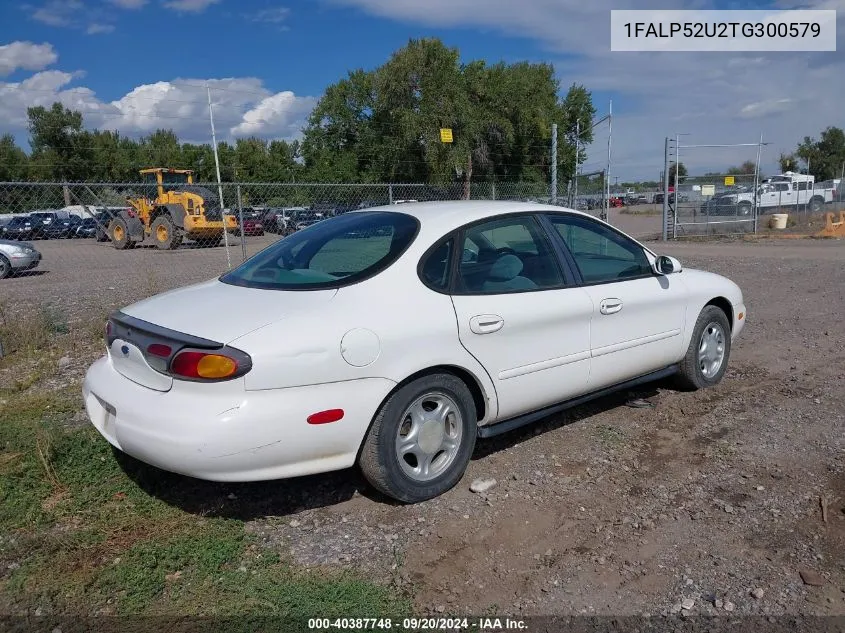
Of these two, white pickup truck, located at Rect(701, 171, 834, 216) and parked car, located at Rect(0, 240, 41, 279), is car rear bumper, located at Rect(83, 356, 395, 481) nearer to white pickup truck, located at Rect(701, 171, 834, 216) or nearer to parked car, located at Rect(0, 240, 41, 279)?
parked car, located at Rect(0, 240, 41, 279)

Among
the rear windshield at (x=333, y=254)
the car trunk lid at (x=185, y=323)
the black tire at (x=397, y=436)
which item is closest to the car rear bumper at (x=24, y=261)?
the rear windshield at (x=333, y=254)

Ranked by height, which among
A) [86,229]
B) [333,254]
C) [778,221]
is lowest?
[778,221]

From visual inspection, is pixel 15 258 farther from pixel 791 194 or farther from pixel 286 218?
pixel 791 194

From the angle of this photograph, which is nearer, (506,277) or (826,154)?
(506,277)

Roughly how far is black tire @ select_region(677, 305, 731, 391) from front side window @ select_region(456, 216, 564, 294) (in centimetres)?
157

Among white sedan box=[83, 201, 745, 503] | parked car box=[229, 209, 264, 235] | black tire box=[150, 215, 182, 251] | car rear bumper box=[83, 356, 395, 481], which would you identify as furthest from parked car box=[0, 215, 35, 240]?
car rear bumper box=[83, 356, 395, 481]

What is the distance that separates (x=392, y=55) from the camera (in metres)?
35.5

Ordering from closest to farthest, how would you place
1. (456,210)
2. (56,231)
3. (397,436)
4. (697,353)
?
1. (397,436)
2. (456,210)
3. (697,353)
4. (56,231)

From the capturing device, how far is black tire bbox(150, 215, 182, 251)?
20766mm

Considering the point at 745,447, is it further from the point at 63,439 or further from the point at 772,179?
the point at 772,179

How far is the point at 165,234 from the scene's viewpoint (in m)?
21.3

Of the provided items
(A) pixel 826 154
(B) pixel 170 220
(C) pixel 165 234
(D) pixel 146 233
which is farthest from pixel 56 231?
(A) pixel 826 154

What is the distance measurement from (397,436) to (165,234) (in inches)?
782

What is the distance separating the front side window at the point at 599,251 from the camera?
4406 millimetres
